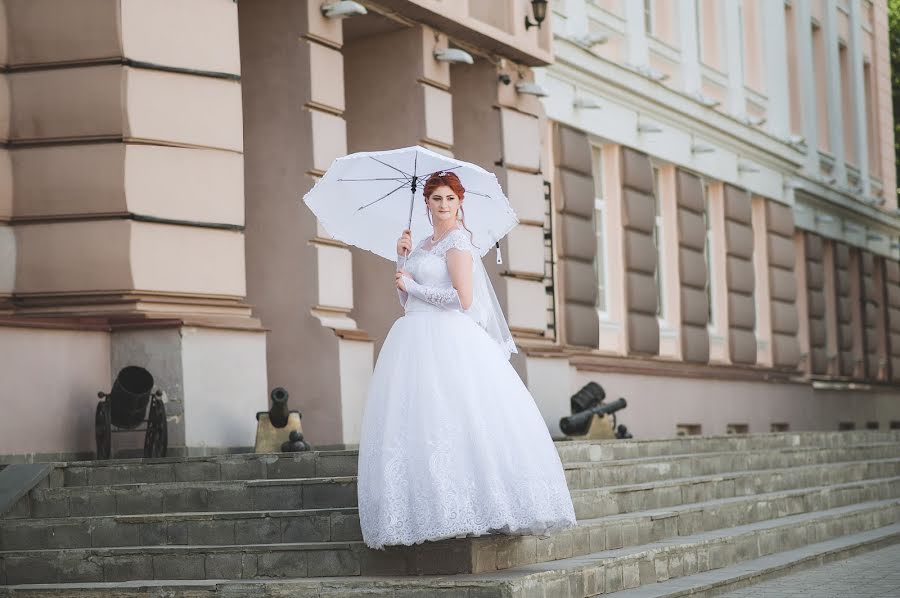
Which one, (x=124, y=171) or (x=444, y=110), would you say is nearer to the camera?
(x=124, y=171)

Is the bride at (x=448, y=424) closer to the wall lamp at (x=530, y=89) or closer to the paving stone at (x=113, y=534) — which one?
the paving stone at (x=113, y=534)

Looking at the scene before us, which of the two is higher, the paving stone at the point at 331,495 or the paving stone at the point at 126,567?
the paving stone at the point at 331,495

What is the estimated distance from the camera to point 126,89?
12984 millimetres

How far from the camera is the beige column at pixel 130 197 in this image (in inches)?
508

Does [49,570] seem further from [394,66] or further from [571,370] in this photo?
[571,370]

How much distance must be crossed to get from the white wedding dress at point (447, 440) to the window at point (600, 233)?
40.4ft

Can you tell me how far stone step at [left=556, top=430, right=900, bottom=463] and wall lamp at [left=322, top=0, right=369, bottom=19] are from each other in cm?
425

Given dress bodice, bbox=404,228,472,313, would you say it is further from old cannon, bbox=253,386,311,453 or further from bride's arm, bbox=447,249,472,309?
old cannon, bbox=253,386,311,453

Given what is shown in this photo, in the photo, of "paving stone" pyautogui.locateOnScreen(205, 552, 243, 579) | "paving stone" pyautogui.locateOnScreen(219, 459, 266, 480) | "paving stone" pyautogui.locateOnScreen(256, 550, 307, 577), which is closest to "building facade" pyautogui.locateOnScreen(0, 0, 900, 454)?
"paving stone" pyautogui.locateOnScreen(219, 459, 266, 480)

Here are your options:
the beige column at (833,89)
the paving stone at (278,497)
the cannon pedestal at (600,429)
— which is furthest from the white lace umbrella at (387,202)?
the beige column at (833,89)

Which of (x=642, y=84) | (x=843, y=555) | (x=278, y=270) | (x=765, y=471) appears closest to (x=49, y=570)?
(x=278, y=270)

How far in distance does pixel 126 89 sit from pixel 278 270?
97.8 inches

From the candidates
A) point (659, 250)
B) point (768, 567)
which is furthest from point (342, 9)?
point (659, 250)

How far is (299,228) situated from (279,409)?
7.49 feet
